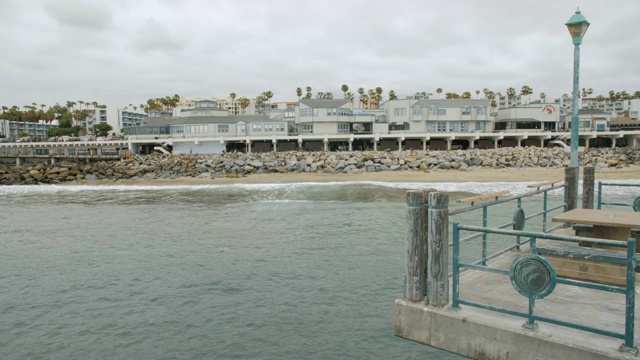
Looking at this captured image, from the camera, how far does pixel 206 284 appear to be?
1212 centimetres

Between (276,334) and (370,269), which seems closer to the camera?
(276,334)

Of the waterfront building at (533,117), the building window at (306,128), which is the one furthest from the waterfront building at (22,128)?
the waterfront building at (533,117)

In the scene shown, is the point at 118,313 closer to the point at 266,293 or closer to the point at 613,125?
the point at 266,293

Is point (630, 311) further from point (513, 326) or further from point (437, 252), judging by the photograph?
point (437, 252)

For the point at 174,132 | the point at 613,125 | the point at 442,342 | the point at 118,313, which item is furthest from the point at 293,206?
the point at 613,125

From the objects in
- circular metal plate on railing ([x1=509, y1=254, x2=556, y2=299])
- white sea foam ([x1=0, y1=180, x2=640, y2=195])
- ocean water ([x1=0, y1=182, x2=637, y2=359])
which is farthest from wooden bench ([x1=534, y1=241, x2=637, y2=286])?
white sea foam ([x1=0, y1=180, x2=640, y2=195])

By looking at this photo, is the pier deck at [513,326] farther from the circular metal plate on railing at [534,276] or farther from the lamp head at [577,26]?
the lamp head at [577,26]

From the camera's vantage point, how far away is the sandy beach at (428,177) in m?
39.0

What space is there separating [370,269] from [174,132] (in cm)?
6555

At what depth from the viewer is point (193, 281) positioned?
12422 mm

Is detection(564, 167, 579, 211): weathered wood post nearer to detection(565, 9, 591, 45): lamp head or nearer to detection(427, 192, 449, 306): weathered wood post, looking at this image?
detection(565, 9, 591, 45): lamp head

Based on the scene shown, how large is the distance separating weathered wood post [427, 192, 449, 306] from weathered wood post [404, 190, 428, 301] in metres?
0.10

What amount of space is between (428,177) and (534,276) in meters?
36.4

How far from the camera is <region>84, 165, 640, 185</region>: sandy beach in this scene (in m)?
39.0
